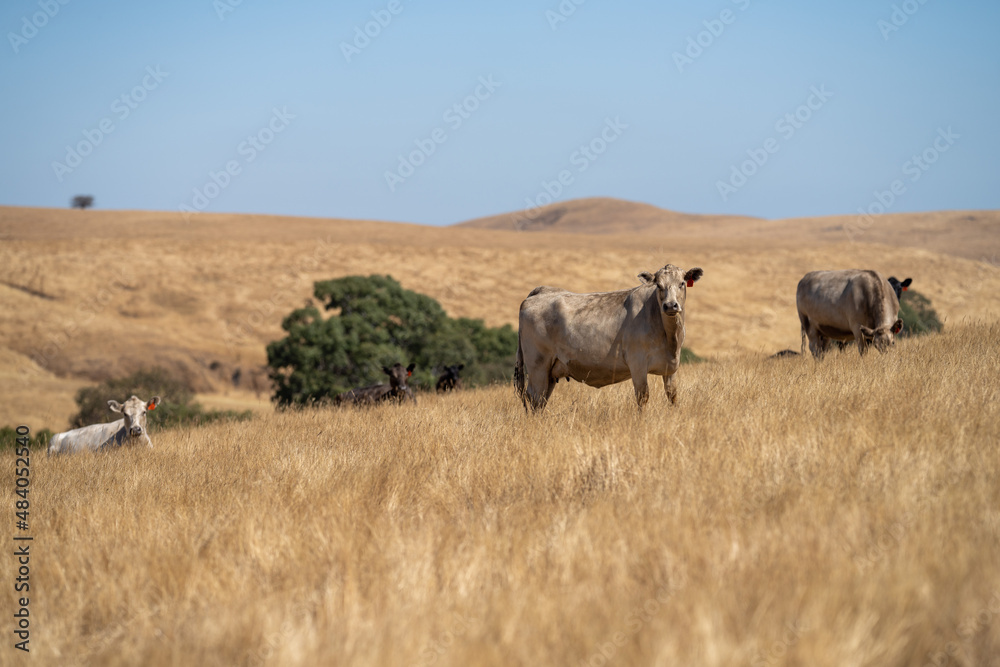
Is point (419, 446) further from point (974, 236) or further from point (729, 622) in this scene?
point (974, 236)

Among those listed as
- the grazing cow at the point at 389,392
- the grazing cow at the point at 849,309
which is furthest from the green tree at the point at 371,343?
the grazing cow at the point at 849,309

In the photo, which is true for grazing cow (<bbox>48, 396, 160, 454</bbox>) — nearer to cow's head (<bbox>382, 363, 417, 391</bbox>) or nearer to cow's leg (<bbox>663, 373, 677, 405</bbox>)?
cow's head (<bbox>382, 363, 417, 391</bbox>)

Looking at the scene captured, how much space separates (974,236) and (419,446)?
107m

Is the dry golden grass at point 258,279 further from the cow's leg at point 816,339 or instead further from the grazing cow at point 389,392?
the grazing cow at point 389,392

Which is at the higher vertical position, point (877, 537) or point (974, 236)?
point (974, 236)

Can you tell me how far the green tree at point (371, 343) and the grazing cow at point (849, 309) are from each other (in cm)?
1052

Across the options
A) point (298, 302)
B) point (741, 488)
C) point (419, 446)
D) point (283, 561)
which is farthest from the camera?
point (298, 302)

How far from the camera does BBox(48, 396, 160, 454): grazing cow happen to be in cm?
1223

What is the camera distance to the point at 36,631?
4152 mm

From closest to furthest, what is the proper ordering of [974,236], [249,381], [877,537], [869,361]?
[877,537], [869,361], [249,381], [974,236]

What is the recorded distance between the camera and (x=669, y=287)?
26.9 ft

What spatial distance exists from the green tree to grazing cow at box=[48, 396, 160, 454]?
9.39 meters

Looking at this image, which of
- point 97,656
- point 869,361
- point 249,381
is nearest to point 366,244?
point 249,381

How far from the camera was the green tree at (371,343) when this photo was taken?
81.9ft
